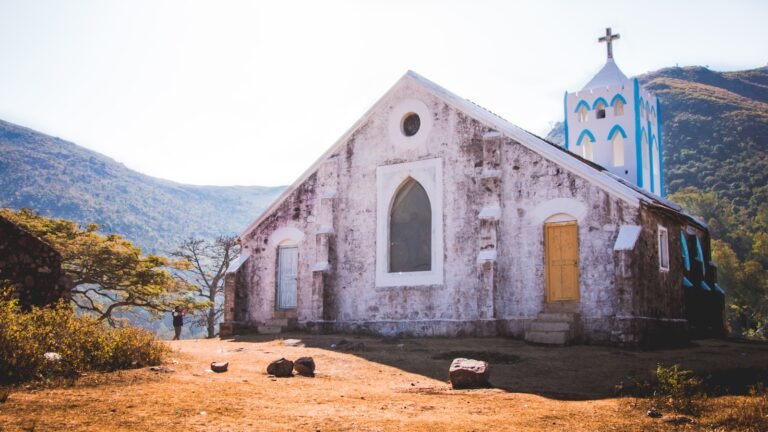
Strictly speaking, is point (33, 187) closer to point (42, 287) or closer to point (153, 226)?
point (153, 226)

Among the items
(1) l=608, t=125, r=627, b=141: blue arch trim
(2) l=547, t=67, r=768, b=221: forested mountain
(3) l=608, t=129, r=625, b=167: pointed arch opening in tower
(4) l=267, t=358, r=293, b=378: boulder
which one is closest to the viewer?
(4) l=267, t=358, r=293, b=378: boulder

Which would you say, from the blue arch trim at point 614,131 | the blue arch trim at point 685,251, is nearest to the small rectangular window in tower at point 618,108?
the blue arch trim at point 614,131

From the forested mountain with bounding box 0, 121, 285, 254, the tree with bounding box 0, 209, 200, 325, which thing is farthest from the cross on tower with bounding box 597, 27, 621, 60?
the forested mountain with bounding box 0, 121, 285, 254

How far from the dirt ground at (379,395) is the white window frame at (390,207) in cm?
419

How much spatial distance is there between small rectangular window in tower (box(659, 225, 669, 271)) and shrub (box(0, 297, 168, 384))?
488 inches

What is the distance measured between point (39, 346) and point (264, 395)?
2.94m

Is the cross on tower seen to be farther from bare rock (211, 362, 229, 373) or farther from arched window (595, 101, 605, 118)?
bare rock (211, 362, 229, 373)

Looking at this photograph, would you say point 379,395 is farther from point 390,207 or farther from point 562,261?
point 390,207

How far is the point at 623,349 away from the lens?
1524cm

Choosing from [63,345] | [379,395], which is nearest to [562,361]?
[379,395]

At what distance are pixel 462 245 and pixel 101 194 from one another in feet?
347

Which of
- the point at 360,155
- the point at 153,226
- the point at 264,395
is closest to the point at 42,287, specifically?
the point at 264,395

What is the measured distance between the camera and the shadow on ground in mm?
10555

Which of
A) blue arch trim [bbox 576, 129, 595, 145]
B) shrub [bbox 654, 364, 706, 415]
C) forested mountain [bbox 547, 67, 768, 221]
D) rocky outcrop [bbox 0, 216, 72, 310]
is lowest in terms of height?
shrub [bbox 654, 364, 706, 415]
